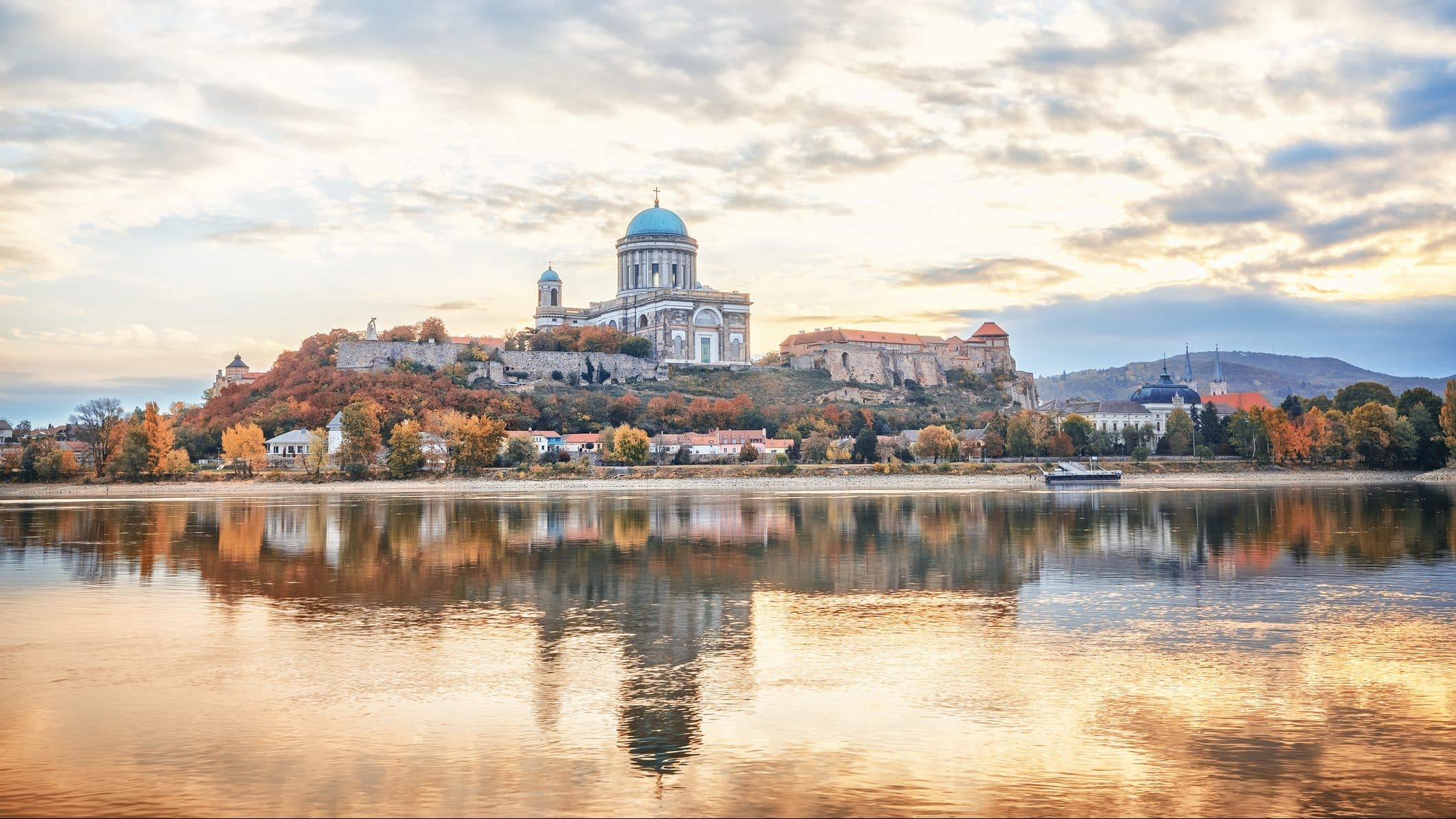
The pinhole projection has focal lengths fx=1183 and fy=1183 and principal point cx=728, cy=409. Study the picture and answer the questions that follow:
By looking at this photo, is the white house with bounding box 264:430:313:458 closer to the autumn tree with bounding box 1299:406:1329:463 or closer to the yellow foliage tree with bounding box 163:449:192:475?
the yellow foliage tree with bounding box 163:449:192:475

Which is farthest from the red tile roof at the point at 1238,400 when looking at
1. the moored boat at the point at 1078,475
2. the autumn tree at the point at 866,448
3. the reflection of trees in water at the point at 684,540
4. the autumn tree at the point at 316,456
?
the autumn tree at the point at 316,456

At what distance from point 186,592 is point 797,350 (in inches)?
3130

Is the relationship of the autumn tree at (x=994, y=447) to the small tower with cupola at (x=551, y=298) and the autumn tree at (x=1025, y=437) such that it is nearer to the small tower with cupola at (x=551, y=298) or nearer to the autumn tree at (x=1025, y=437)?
the autumn tree at (x=1025, y=437)

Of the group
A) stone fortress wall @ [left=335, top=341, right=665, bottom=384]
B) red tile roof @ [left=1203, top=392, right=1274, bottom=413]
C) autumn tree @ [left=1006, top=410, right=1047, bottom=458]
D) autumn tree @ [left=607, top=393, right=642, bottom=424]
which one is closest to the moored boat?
autumn tree @ [left=1006, top=410, right=1047, bottom=458]

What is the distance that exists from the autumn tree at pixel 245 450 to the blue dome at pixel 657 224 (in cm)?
3903

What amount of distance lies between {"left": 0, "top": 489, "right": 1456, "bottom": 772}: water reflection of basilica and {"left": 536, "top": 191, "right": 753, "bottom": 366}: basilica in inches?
1834

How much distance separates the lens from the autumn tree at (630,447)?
61.5m

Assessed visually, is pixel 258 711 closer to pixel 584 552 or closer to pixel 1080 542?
pixel 584 552

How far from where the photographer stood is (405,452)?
185 ft

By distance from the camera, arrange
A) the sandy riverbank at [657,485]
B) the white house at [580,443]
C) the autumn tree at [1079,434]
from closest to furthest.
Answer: the sandy riverbank at [657,485], the white house at [580,443], the autumn tree at [1079,434]

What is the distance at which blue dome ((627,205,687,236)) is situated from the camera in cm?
9219

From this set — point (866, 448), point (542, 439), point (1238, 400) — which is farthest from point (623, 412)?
point (1238, 400)

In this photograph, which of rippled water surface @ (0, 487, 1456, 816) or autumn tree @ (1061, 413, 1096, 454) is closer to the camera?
rippled water surface @ (0, 487, 1456, 816)

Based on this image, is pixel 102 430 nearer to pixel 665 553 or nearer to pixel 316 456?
pixel 316 456
